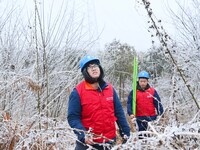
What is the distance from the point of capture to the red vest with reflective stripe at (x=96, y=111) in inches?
119

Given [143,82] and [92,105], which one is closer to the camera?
[92,105]

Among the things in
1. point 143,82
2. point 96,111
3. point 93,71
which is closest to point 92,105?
point 96,111

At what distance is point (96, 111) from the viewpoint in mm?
3025

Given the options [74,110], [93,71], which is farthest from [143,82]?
[74,110]

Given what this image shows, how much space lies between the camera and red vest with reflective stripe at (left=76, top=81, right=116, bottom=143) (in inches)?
119

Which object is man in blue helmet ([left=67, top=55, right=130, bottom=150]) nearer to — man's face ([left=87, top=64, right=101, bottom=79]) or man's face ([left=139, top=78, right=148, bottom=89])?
man's face ([left=87, top=64, right=101, bottom=79])

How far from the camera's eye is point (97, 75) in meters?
3.10

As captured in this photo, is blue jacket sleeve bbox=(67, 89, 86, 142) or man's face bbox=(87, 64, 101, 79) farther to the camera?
man's face bbox=(87, 64, 101, 79)

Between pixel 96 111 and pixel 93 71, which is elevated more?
pixel 93 71

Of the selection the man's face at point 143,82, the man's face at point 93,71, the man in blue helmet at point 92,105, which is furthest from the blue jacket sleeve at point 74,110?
the man's face at point 143,82

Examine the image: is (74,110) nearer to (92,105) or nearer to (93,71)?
(92,105)

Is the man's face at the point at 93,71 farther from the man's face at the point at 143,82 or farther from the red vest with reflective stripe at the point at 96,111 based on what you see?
the man's face at the point at 143,82

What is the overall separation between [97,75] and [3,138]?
1000 millimetres

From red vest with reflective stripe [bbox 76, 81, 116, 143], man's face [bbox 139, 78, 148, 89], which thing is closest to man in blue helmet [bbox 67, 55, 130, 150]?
red vest with reflective stripe [bbox 76, 81, 116, 143]
